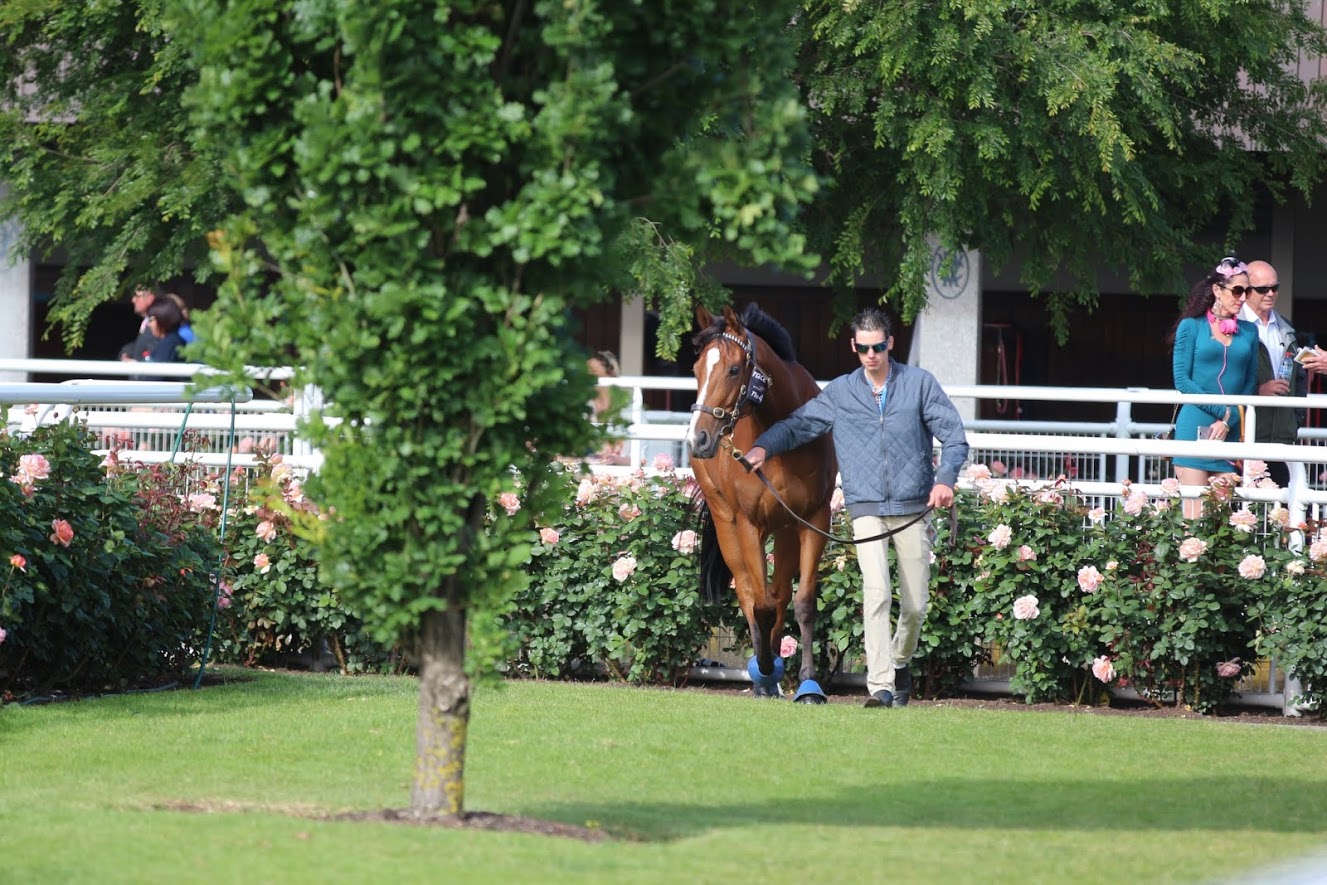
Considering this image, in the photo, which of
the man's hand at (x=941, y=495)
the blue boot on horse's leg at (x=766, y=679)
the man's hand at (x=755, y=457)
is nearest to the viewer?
the man's hand at (x=941, y=495)

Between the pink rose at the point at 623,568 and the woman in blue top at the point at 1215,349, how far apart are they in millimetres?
3351

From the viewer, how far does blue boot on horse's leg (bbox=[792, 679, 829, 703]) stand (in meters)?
10.5

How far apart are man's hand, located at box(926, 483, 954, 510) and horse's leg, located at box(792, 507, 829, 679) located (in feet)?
3.52

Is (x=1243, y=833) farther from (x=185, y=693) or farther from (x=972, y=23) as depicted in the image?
(x=972, y=23)

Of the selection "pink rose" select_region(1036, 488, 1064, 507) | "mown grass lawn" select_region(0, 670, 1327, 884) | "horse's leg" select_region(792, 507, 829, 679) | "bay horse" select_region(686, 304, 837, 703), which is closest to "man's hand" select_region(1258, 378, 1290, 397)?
"pink rose" select_region(1036, 488, 1064, 507)

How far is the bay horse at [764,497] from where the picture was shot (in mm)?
10453

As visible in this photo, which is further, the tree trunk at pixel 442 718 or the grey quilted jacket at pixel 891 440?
the grey quilted jacket at pixel 891 440

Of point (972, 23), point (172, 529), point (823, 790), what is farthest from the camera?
point (972, 23)

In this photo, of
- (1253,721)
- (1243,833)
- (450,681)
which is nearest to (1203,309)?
(1253,721)

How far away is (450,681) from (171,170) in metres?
11.2

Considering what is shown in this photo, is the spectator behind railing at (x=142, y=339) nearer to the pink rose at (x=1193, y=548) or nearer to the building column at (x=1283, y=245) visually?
the pink rose at (x=1193, y=548)

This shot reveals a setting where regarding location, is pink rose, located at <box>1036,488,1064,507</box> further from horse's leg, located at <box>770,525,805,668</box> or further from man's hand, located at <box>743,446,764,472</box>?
man's hand, located at <box>743,446,764,472</box>

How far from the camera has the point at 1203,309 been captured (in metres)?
12.0


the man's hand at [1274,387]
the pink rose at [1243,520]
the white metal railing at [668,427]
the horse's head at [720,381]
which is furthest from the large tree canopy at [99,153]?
the pink rose at [1243,520]
